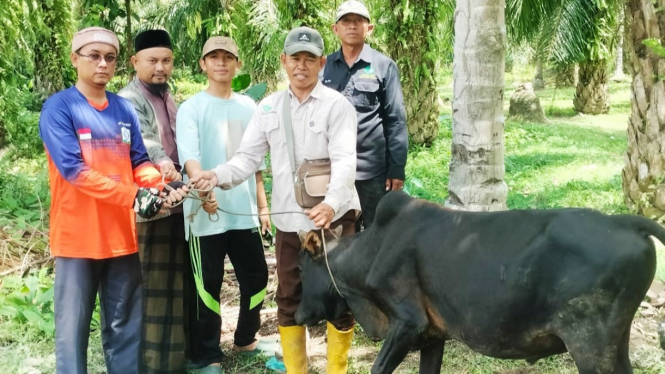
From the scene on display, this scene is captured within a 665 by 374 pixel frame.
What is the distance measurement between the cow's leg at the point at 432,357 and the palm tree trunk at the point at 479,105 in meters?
1.11

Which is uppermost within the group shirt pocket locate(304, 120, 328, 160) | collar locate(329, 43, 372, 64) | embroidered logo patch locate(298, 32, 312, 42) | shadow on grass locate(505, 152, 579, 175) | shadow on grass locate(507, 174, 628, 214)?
embroidered logo patch locate(298, 32, 312, 42)

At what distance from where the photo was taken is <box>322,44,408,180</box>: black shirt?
4988mm

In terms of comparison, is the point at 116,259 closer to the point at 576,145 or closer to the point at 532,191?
the point at 532,191

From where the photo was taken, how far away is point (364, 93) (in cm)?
500

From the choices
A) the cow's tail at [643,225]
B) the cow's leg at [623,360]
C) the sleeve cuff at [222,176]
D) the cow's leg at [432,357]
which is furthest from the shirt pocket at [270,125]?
the cow's leg at [623,360]

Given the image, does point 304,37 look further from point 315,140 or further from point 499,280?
point 499,280

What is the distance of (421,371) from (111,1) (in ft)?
19.5

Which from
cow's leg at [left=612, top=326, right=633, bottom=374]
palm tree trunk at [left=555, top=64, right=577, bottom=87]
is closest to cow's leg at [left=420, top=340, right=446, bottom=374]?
cow's leg at [left=612, top=326, right=633, bottom=374]

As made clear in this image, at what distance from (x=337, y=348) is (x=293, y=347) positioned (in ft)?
0.87

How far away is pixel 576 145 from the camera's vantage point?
12.3 metres

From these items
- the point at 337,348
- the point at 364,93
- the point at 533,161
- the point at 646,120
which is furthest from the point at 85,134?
the point at 533,161

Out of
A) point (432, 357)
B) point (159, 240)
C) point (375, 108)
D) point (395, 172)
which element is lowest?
point (432, 357)

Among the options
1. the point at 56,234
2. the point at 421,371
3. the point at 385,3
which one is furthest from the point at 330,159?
the point at 385,3

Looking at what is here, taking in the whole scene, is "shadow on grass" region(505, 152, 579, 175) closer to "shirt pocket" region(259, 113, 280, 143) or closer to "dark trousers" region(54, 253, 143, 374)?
"shirt pocket" region(259, 113, 280, 143)
